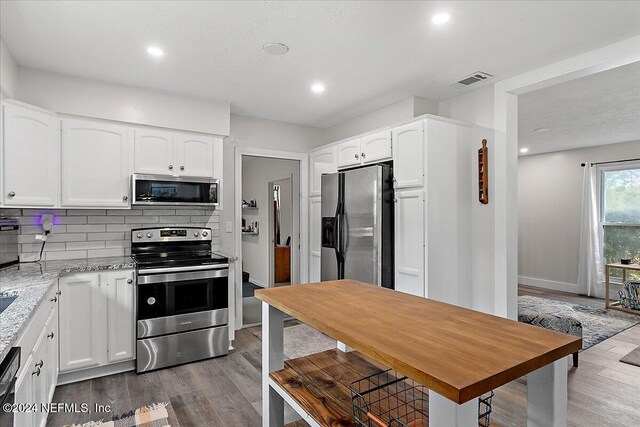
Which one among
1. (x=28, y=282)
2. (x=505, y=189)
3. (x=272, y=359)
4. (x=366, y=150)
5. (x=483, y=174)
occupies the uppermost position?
(x=366, y=150)

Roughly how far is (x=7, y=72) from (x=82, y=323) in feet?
6.52

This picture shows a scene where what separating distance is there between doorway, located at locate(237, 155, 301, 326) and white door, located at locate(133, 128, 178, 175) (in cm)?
241

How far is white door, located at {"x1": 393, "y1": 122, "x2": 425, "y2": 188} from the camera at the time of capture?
3.20 meters

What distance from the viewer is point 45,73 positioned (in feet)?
10.2

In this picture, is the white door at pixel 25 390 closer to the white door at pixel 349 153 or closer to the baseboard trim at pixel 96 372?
the baseboard trim at pixel 96 372

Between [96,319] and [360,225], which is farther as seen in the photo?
[360,225]

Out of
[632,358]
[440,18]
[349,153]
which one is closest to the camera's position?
[440,18]

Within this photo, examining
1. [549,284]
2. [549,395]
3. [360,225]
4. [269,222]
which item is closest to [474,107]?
[360,225]

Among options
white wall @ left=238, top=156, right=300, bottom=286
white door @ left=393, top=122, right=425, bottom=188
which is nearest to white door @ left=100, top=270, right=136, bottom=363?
white door @ left=393, top=122, right=425, bottom=188

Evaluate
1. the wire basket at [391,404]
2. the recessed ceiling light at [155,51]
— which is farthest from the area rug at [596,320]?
the recessed ceiling light at [155,51]

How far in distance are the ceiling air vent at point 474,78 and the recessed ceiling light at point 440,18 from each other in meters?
0.97

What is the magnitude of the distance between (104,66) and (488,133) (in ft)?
11.2

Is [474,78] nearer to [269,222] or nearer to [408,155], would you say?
[408,155]

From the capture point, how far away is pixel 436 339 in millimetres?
1133
